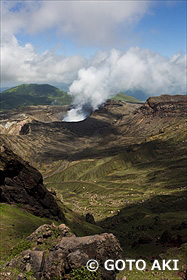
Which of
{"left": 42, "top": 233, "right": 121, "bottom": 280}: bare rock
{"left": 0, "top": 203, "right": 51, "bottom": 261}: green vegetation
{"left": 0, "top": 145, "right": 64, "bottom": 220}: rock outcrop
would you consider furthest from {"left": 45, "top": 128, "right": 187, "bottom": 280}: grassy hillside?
{"left": 0, "top": 145, "right": 64, "bottom": 220}: rock outcrop

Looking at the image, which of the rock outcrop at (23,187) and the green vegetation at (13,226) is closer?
the green vegetation at (13,226)

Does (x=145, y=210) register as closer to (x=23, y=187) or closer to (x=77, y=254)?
(x=23, y=187)

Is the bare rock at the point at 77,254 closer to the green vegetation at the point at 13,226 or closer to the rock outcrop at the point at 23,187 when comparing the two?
the green vegetation at the point at 13,226

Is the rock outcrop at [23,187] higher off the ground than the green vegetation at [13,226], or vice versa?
the rock outcrop at [23,187]

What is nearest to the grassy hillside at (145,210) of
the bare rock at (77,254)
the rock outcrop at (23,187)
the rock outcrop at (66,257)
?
the bare rock at (77,254)

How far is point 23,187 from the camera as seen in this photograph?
52.4 metres

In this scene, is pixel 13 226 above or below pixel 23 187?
below

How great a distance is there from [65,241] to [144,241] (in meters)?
24.6

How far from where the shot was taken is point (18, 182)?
5188cm

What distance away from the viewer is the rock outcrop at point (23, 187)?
48562mm

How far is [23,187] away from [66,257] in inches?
1359

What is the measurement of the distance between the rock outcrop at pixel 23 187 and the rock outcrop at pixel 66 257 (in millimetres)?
27965

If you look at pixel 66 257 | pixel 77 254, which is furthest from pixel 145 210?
pixel 77 254

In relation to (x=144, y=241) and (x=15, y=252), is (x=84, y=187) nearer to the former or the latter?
(x=144, y=241)
